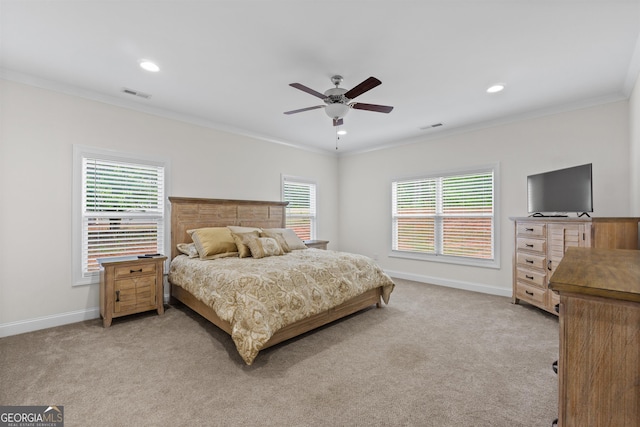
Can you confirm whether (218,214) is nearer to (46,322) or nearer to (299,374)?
(46,322)

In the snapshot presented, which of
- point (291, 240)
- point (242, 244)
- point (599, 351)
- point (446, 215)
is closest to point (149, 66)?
point (242, 244)

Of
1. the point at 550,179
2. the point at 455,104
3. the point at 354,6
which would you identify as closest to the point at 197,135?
the point at 354,6

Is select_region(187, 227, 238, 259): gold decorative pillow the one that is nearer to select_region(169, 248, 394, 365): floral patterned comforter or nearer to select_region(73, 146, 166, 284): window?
select_region(169, 248, 394, 365): floral patterned comforter

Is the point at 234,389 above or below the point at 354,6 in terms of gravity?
below

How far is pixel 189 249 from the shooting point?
12.8 ft

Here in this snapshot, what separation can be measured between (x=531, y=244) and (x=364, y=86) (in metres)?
3.06

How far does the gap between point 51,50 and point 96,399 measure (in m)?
3.00

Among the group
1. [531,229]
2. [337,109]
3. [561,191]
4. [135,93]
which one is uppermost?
[135,93]

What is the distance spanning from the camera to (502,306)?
3896 millimetres

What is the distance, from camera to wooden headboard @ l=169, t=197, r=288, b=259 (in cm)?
412

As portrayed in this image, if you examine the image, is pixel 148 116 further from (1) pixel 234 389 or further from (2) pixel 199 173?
(1) pixel 234 389

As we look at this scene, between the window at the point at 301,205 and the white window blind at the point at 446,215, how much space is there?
1733 mm

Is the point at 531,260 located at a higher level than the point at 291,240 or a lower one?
lower

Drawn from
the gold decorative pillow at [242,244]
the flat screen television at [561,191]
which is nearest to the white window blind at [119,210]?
the gold decorative pillow at [242,244]
